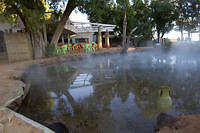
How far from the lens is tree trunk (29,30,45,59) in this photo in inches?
381

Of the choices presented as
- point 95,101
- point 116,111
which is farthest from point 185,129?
point 95,101

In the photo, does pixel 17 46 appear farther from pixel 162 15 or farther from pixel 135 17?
pixel 162 15

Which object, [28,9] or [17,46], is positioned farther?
[17,46]

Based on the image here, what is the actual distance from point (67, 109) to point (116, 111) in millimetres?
1172

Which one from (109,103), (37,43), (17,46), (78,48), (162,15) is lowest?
(109,103)

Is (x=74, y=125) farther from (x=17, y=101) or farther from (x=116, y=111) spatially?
(x=17, y=101)

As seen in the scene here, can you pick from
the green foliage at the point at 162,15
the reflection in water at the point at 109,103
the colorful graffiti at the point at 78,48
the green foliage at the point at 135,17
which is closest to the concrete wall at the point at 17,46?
the colorful graffiti at the point at 78,48

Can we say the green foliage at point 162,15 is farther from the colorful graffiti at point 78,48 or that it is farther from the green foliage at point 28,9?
the green foliage at point 28,9

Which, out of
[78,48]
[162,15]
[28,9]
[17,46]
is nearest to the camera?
[28,9]

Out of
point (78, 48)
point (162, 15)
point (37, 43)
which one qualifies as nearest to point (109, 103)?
point (37, 43)

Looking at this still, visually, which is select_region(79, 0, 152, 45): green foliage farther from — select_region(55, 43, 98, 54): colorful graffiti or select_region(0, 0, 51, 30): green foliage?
select_region(0, 0, 51, 30): green foliage

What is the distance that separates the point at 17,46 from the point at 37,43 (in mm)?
1199

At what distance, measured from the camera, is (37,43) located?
32.5 feet

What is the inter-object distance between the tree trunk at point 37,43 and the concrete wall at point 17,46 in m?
0.37
